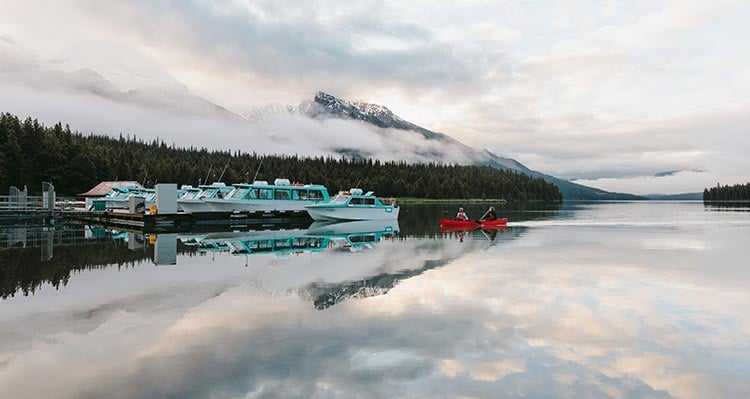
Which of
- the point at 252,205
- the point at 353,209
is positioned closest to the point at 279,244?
the point at 252,205

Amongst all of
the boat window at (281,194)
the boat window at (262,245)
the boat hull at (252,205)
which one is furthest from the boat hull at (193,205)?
the boat window at (262,245)

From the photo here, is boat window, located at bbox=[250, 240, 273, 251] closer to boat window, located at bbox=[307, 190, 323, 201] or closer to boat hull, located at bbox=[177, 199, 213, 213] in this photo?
boat hull, located at bbox=[177, 199, 213, 213]

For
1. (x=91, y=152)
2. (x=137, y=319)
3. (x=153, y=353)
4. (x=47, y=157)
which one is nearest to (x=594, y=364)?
(x=153, y=353)

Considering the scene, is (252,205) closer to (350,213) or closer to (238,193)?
(238,193)

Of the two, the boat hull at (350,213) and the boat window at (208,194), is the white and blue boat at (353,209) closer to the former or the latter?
the boat hull at (350,213)

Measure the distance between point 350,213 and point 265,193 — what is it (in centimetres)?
876

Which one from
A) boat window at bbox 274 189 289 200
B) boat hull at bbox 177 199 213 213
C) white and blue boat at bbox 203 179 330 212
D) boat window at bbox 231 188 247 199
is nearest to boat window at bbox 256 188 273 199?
Result: white and blue boat at bbox 203 179 330 212

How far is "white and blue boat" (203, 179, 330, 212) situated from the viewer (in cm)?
4947

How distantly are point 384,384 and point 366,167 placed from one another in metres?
170

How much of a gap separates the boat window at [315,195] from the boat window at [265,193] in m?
4.55

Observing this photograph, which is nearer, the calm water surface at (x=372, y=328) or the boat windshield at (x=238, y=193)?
the calm water surface at (x=372, y=328)

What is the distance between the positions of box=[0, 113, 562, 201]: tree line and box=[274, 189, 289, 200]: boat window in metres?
31.4

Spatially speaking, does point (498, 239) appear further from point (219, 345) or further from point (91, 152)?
point (91, 152)

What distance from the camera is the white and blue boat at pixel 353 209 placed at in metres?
50.1
